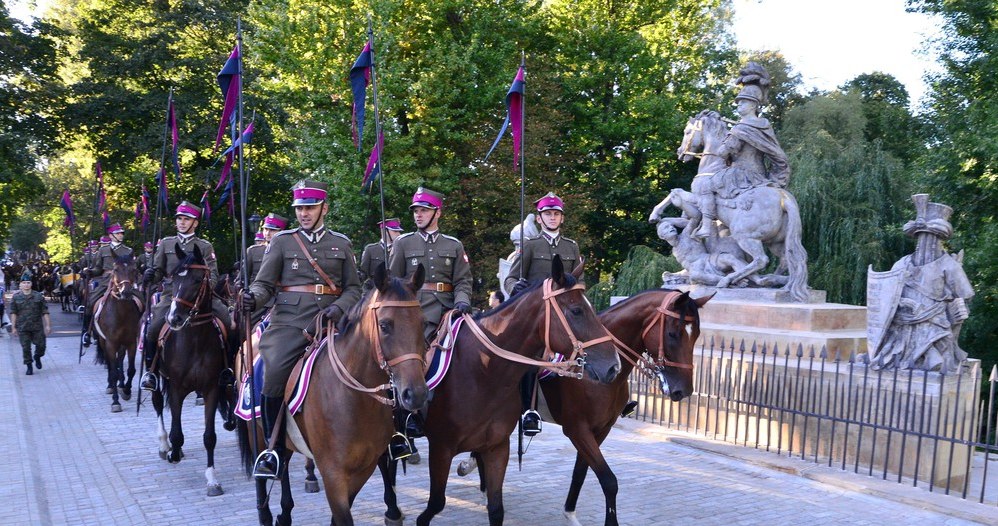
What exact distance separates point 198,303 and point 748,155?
830 cm

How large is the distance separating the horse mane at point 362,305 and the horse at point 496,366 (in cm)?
109

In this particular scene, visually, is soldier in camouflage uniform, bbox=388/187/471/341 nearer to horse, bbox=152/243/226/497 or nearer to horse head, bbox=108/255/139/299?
horse, bbox=152/243/226/497

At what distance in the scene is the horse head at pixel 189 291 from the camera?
334 inches

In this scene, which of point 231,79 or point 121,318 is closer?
point 231,79

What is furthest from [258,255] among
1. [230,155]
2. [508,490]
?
[508,490]

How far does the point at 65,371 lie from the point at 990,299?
22207 mm

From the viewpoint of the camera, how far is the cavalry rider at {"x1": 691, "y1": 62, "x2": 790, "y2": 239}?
12.0 meters

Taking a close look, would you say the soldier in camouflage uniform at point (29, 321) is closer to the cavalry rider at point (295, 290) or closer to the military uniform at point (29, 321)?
the military uniform at point (29, 321)

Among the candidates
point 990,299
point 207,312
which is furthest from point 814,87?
point 207,312

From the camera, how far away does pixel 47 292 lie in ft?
152

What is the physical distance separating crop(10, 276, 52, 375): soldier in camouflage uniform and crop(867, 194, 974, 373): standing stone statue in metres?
16.6

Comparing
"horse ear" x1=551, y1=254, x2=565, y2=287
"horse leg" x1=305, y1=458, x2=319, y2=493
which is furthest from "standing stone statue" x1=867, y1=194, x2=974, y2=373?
"horse leg" x1=305, y1=458, x2=319, y2=493

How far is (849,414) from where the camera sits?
9.15 metres

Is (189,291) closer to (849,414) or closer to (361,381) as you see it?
(361,381)
